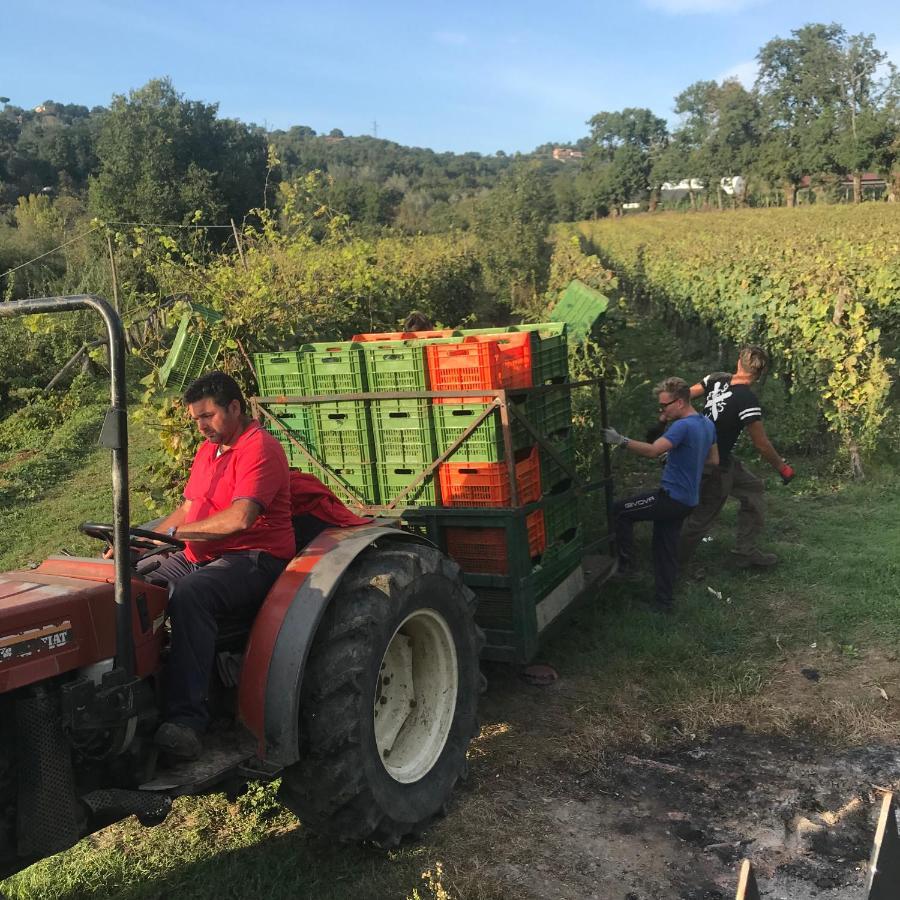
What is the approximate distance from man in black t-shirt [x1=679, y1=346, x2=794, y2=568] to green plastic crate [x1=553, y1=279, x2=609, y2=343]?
7.45 feet

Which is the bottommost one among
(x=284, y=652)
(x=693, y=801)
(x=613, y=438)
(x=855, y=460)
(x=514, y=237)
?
(x=693, y=801)

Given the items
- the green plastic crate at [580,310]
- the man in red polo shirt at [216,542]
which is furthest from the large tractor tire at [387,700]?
the green plastic crate at [580,310]

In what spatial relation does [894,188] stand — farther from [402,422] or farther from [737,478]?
[402,422]

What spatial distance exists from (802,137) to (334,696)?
2922 inches

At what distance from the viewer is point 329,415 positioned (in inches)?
186

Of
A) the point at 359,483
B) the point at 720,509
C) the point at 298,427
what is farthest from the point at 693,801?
the point at 720,509

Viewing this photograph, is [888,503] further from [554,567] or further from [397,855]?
[397,855]

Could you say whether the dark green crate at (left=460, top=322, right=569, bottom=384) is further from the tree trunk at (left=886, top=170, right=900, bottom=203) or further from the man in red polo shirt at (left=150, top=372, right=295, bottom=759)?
the tree trunk at (left=886, top=170, right=900, bottom=203)

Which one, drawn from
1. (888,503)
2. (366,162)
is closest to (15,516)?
(888,503)

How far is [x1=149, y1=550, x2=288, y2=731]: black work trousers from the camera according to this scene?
2.69m

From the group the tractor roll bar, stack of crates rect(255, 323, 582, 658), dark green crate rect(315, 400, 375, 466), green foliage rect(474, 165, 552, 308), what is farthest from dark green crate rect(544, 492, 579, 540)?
green foliage rect(474, 165, 552, 308)

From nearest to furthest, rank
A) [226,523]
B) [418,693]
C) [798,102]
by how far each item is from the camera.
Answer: [226,523]
[418,693]
[798,102]

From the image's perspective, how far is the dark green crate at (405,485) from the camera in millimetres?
4453

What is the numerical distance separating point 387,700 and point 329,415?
1834mm
